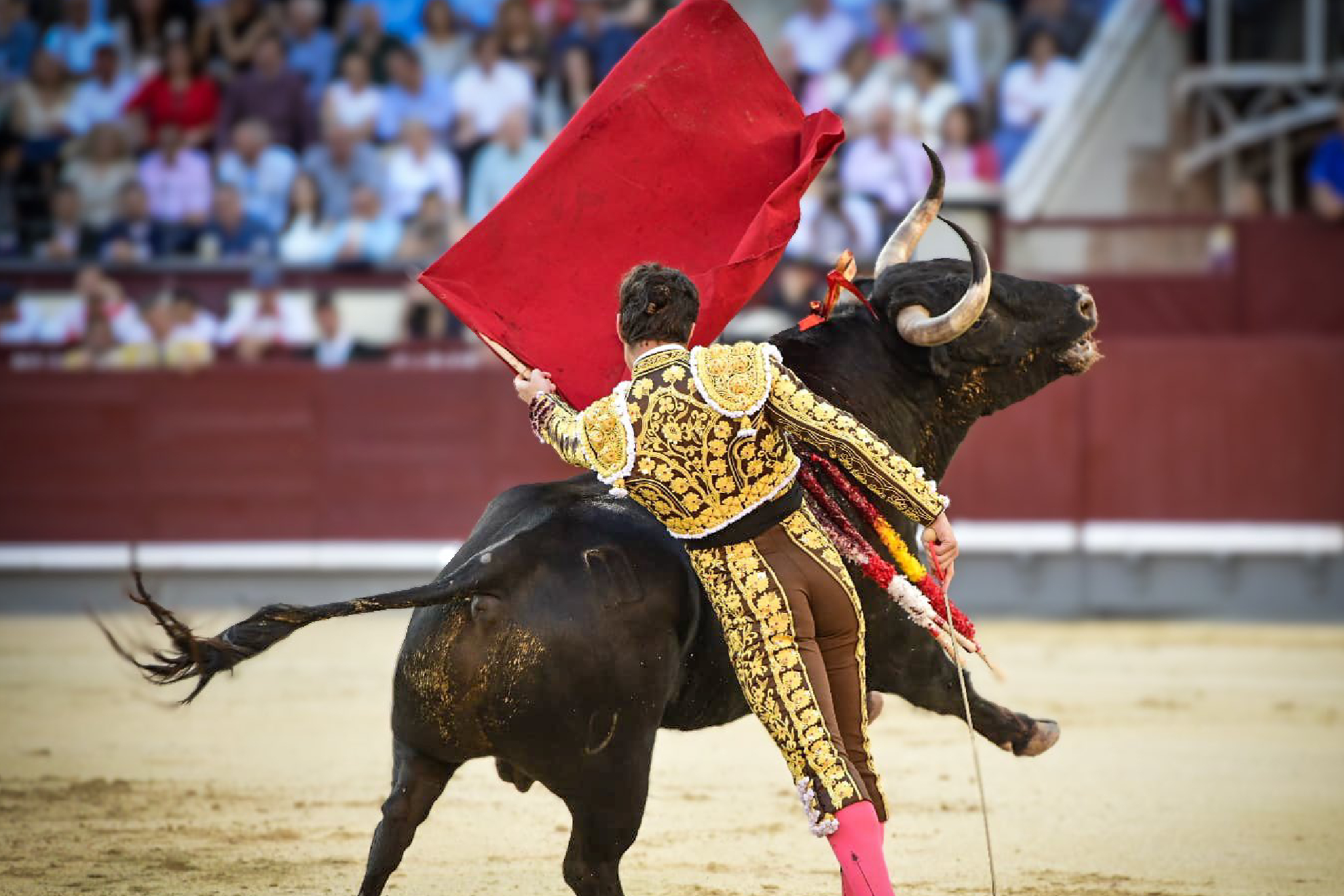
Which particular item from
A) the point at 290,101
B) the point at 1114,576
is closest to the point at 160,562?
the point at 290,101

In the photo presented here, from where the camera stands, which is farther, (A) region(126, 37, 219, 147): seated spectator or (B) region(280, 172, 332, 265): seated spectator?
(A) region(126, 37, 219, 147): seated spectator

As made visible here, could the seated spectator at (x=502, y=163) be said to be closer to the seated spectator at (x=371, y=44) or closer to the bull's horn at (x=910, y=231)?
the seated spectator at (x=371, y=44)

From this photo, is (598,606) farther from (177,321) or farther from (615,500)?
(177,321)

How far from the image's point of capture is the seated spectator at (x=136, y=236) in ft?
33.7

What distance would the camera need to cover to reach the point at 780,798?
5.34m

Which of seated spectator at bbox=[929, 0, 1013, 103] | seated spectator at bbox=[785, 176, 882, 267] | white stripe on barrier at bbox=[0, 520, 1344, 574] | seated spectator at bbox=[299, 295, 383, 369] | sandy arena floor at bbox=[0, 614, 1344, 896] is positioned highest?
seated spectator at bbox=[929, 0, 1013, 103]

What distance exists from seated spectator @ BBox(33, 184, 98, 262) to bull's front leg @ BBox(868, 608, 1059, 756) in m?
7.49

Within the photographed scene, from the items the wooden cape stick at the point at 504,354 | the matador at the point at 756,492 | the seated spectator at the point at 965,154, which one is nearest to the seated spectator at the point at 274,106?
the seated spectator at the point at 965,154

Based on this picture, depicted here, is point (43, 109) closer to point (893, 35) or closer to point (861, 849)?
point (893, 35)

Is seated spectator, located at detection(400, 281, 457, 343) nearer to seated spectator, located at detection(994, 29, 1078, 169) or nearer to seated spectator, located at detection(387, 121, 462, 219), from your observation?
seated spectator, located at detection(387, 121, 462, 219)

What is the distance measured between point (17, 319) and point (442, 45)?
A: 3.20 metres

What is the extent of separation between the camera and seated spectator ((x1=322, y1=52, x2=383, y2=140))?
11.1 m

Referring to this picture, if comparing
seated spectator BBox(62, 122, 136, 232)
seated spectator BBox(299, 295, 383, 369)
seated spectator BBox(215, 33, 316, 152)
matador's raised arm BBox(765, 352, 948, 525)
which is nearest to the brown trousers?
matador's raised arm BBox(765, 352, 948, 525)

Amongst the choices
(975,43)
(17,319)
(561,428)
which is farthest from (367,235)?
(561,428)
